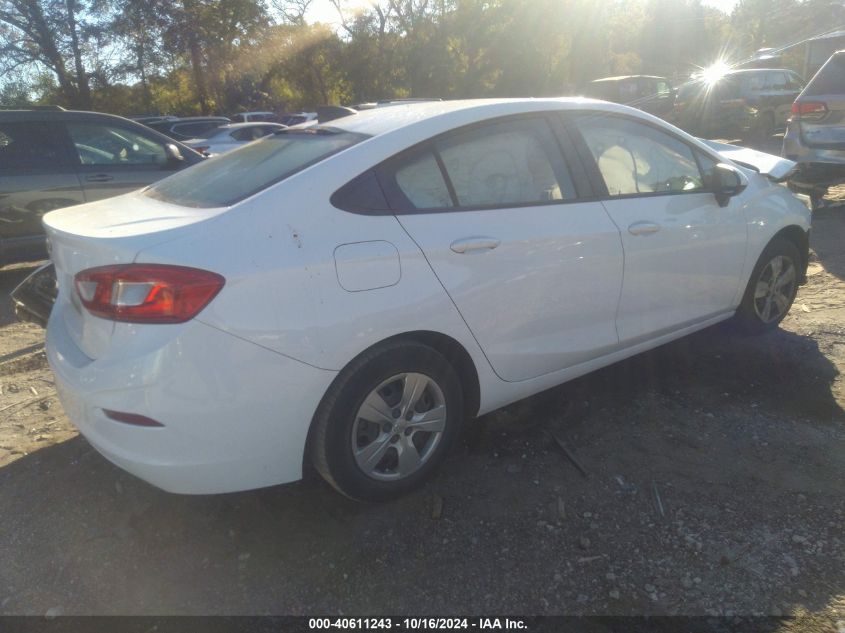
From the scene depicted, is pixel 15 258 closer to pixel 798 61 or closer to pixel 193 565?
pixel 193 565

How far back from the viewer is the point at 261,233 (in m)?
2.43

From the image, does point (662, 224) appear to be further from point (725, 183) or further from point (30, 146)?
point (30, 146)

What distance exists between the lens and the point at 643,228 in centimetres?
343

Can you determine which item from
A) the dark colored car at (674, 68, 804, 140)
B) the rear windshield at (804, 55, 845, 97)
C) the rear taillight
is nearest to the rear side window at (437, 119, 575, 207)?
the rear taillight

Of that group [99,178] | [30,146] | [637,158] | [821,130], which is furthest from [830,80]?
[30,146]

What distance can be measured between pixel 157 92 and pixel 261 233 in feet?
104

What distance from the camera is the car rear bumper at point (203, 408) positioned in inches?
89.7

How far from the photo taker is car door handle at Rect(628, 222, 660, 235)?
339 centimetres

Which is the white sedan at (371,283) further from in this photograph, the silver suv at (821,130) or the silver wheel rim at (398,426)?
the silver suv at (821,130)

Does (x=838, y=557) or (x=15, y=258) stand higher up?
(x=15, y=258)

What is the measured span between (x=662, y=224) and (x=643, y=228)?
172 mm

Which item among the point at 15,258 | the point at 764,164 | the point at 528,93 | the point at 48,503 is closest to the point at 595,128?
the point at 764,164

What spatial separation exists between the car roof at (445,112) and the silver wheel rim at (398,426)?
110cm

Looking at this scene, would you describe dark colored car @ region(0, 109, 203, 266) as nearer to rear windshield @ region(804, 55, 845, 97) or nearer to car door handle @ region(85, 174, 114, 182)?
car door handle @ region(85, 174, 114, 182)
